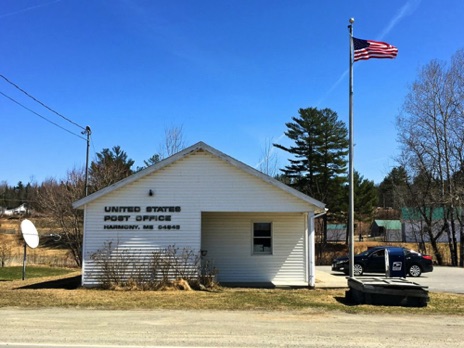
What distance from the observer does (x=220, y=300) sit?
12336 mm

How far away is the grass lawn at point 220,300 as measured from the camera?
11141 millimetres

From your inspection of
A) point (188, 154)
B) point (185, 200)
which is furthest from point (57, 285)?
point (188, 154)

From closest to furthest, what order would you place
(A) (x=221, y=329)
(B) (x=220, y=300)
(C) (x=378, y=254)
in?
(A) (x=221, y=329) → (B) (x=220, y=300) → (C) (x=378, y=254)

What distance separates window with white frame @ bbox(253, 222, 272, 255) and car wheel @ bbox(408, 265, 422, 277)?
29.3 feet

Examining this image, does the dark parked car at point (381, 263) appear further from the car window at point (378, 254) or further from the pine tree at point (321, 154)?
the pine tree at point (321, 154)

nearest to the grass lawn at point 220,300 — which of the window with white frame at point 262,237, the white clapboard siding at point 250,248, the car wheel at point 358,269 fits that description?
the white clapboard siding at point 250,248

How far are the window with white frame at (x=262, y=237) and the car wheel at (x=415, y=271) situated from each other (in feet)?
29.3

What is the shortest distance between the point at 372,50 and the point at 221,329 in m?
11.5

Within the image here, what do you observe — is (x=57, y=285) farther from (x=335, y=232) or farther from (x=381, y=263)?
(x=335, y=232)

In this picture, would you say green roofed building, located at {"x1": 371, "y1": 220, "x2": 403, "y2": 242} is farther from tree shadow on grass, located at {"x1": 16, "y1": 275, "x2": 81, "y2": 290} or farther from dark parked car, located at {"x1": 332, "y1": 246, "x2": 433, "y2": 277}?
tree shadow on grass, located at {"x1": 16, "y1": 275, "x2": 81, "y2": 290}

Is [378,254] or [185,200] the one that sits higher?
[185,200]

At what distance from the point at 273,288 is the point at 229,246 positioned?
2.79 metres

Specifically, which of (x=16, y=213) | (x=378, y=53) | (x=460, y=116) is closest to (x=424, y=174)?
(x=460, y=116)

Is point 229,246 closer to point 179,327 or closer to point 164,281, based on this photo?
point 164,281
